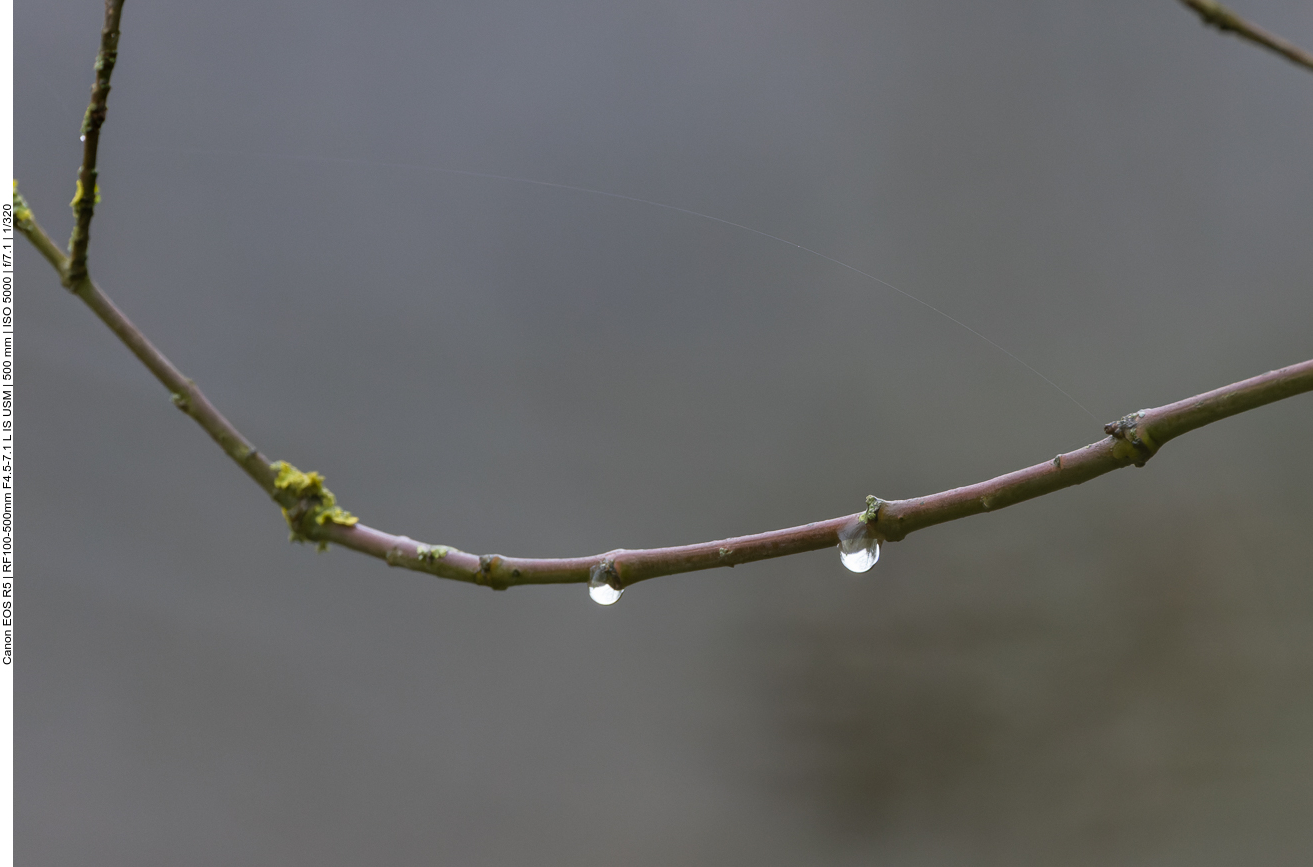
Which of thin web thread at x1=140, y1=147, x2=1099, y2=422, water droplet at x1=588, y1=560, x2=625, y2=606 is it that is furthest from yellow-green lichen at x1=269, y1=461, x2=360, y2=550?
thin web thread at x1=140, y1=147, x2=1099, y2=422

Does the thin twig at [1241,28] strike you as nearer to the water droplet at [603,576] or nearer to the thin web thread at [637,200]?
the water droplet at [603,576]

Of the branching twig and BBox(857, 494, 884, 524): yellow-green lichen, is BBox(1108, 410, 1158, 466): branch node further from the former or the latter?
BBox(857, 494, 884, 524): yellow-green lichen

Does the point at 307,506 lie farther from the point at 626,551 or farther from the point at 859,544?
the point at 859,544

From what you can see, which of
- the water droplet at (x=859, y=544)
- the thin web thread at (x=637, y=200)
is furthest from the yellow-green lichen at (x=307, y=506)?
→ the thin web thread at (x=637, y=200)

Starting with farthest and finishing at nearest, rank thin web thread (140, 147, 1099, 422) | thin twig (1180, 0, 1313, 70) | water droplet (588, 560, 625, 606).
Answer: thin web thread (140, 147, 1099, 422)
water droplet (588, 560, 625, 606)
thin twig (1180, 0, 1313, 70)

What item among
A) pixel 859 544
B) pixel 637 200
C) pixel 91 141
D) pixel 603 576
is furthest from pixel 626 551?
pixel 637 200

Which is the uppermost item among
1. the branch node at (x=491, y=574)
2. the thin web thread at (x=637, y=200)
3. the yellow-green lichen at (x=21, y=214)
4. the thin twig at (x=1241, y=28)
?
the thin web thread at (x=637, y=200)

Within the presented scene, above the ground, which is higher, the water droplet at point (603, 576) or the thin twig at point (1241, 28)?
the thin twig at point (1241, 28)
